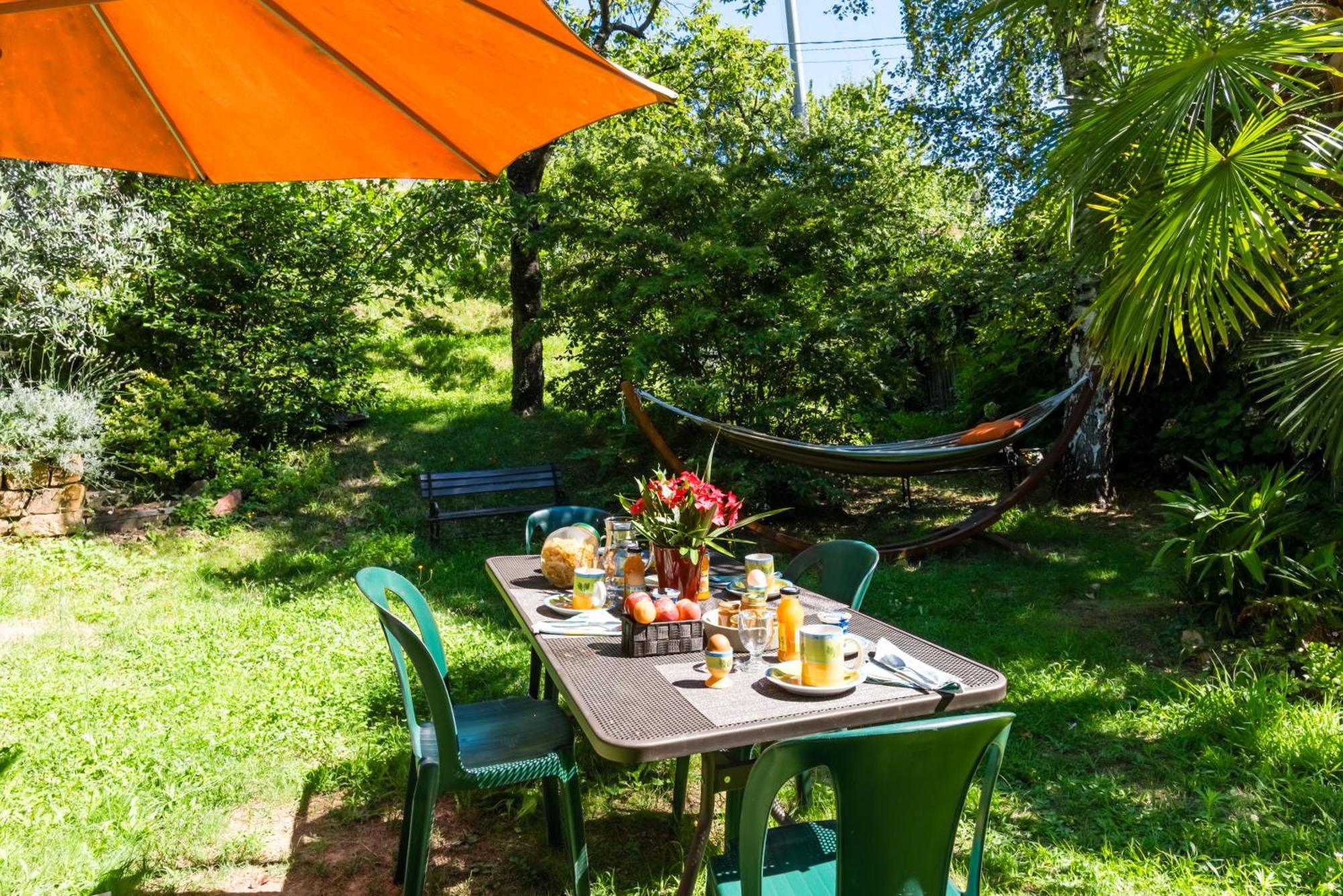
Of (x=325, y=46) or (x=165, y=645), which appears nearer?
(x=325, y=46)

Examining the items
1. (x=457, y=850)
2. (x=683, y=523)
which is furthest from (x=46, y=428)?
(x=683, y=523)

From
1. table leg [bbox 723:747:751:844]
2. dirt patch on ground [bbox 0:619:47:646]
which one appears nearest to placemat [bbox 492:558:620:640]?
table leg [bbox 723:747:751:844]

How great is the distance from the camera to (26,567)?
200 inches

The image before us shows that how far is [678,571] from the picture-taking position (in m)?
2.33

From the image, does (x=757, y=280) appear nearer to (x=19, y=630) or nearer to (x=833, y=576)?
(x=833, y=576)

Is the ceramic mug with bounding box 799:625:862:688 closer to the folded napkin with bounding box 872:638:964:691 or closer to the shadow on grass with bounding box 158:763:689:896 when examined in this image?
the folded napkin with bounding box 872:638:964:691

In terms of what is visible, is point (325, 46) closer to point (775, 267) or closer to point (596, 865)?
point (596, 865)

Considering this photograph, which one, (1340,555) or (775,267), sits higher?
(775,267)

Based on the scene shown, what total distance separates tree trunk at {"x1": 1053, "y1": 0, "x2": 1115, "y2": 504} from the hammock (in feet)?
3.59

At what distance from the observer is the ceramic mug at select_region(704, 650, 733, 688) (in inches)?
69.5

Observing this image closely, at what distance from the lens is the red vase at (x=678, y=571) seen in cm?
232

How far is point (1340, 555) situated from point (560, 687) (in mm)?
3532

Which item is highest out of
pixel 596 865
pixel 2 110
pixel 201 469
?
pixel 2 110

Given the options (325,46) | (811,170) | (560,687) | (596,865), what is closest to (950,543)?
(811,170)
